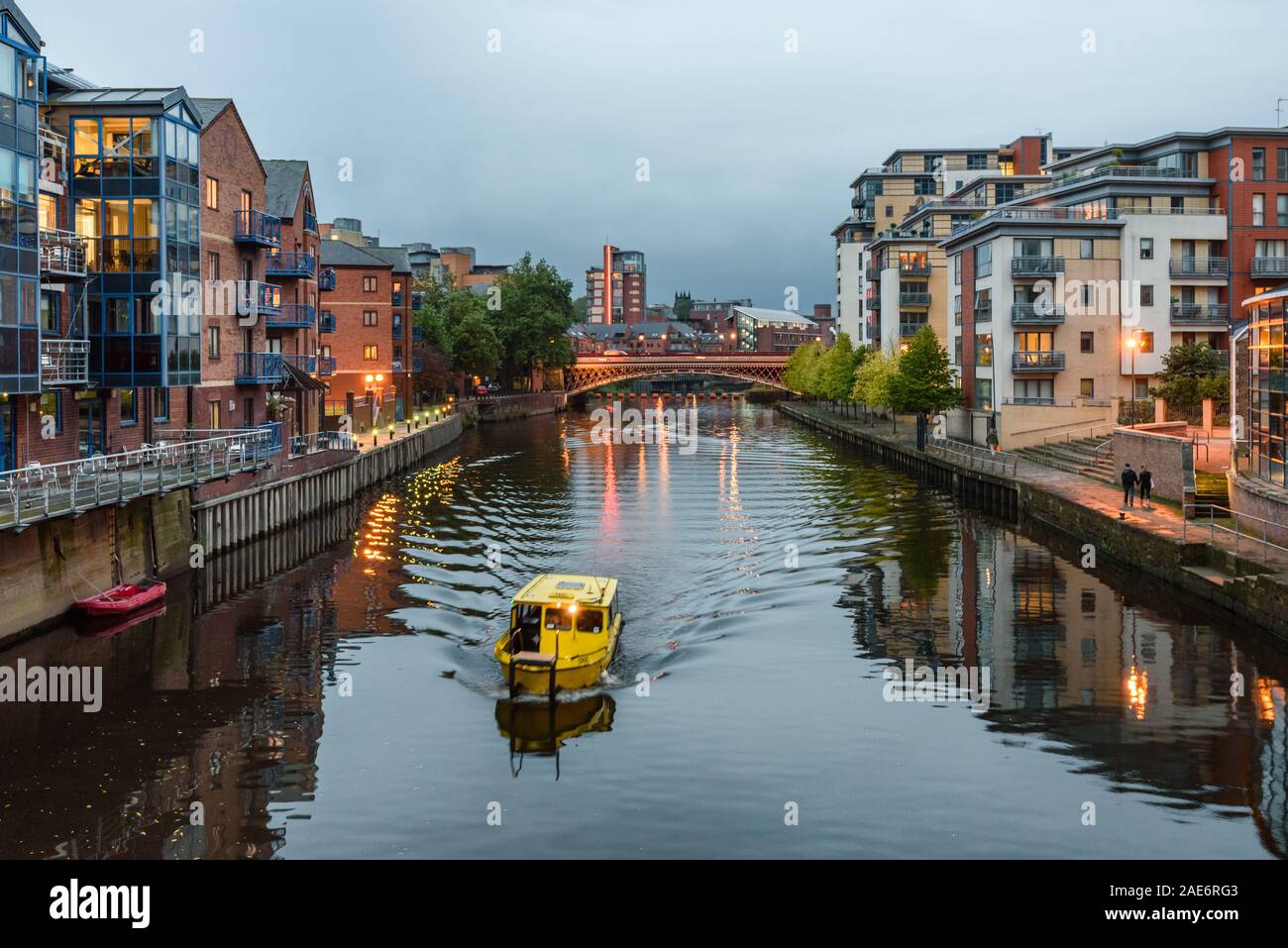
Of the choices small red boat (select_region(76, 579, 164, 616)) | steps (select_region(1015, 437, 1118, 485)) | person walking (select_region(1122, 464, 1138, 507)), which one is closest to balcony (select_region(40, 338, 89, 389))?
small red boat (select_region(76, 579, 164, 616))

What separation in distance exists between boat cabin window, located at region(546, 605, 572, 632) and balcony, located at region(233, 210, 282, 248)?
35828 mm

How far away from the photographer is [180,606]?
3603 cm

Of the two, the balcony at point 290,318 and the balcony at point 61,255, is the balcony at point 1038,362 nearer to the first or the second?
the balcony at point 290,318

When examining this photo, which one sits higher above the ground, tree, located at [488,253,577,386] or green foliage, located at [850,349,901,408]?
tree, located at [488,253,577,386]

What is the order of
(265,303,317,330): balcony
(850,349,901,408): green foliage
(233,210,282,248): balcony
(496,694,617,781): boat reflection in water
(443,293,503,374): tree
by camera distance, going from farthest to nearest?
(443,293,503,374): tree
(850,349,901,408): green foliage
(265,303,317,330): balcony
(233,210,282,248): balcony
(496,694,617,781): boat reflection in water

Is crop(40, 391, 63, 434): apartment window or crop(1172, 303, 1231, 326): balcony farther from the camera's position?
crop(1172, 303, 1231, 326): balcony

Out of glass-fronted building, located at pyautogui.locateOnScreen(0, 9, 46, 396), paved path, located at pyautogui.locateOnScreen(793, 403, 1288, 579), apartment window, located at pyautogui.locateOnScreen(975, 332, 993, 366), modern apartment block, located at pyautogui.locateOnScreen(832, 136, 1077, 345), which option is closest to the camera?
glass-fronted building, located at pyautogui.locateOnScreen(0, 9, 46, 396)

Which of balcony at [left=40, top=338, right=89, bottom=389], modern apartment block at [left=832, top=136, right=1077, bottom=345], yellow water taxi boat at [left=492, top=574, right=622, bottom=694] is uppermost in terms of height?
modern apartment block at [left=832, top=136, right=1077, bottom=345]

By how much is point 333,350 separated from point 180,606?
63.2 metres

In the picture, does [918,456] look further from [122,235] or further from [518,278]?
[518,278]

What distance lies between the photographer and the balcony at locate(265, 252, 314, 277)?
220ft

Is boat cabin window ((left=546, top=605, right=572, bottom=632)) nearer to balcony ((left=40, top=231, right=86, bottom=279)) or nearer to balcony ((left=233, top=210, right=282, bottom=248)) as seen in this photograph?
balcony ((left=40, top=231, right=86, bottom=279))

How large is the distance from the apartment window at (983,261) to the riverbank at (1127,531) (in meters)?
12.2
